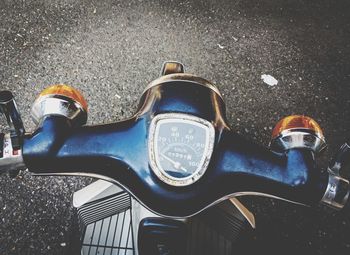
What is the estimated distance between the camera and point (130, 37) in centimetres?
323

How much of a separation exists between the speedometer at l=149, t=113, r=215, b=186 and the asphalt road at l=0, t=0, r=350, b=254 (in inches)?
65.0

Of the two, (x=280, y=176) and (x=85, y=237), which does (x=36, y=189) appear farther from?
(x=280, y=176)

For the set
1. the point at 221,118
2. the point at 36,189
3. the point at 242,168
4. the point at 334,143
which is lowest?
the point at 36,189

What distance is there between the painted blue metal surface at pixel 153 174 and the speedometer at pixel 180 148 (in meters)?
0.02

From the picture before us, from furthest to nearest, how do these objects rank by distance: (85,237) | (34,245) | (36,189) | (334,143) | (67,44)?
(67,44)
(334,143)
(36,189)
(34,245)
(85,237)

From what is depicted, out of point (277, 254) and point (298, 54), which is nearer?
point (277, 254)

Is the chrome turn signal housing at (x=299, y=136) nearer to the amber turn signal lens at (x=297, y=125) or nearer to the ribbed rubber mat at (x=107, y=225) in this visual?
the amber turn signal lens at (x=297, y=125)

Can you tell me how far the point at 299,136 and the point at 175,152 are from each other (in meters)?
0.38

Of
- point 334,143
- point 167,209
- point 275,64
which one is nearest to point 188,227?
point 167,209

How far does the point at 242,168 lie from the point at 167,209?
23 centimetres

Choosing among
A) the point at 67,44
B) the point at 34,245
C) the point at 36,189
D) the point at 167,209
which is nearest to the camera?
the point at 167,209

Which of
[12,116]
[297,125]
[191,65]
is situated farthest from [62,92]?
[191,65]

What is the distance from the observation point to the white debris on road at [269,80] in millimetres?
3084

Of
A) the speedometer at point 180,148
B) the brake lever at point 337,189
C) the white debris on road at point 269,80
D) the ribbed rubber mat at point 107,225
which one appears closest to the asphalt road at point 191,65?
the white debris on road at point 269,80
